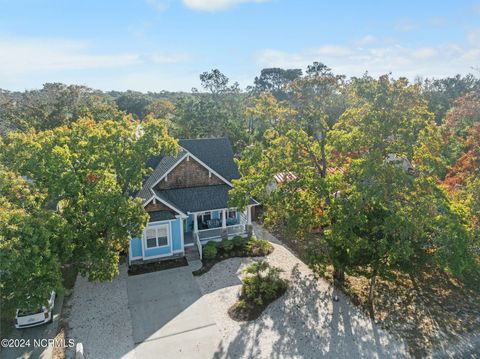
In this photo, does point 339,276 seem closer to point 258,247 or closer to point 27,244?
point 258,247

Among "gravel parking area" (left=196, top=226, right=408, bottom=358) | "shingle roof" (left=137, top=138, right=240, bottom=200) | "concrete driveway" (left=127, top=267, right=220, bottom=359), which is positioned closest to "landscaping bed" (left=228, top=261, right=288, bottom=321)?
"gravel parking area" (left=196, top=226, right=408, bottom=358)

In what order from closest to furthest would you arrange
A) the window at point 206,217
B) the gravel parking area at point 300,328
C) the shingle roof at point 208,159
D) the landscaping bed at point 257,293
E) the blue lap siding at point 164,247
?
the gravel parking area at point 300,328 → the landscaping bed at point 257,293 → the blue lap siding at point 164,247 → the shingle roof at point 208,159 → the window at point 206,217

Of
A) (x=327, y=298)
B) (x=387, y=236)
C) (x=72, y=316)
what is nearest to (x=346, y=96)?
(x=387, y=236)

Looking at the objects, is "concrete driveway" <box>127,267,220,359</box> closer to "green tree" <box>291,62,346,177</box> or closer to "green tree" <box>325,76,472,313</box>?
"green tree" <box>325,76,472,313</box>

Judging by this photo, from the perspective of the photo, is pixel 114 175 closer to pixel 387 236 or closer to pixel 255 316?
pixel 255 316

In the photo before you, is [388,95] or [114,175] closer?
[388,95]

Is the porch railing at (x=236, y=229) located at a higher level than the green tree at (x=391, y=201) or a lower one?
lower

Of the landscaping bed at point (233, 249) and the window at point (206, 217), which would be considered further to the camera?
the window at point (206, 217)

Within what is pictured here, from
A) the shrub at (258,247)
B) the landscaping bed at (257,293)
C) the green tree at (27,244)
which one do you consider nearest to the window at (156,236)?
the shrub at (258,247)

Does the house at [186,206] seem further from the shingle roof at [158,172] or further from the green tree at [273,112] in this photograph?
the green tree at [273,112]
